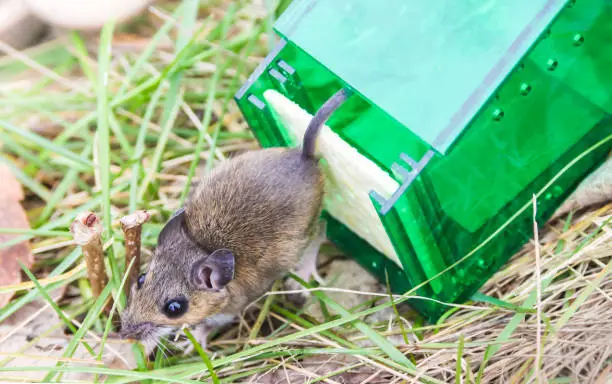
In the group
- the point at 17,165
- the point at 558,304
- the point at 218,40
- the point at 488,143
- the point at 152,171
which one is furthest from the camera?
the point at 218,40

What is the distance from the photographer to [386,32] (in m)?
3.22

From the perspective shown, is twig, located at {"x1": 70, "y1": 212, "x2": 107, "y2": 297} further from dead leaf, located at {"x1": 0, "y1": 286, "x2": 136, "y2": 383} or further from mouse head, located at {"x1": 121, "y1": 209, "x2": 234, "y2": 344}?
dead leaf, located at {"x1": 0, "y1": 286, "x2": 136, "y2": 383}

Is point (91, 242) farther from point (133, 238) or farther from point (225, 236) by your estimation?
point (225, 236)

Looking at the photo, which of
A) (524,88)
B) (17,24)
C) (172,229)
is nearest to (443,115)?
(524,88)

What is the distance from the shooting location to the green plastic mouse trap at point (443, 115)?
2994 mm

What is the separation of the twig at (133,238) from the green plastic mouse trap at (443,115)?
80 cm

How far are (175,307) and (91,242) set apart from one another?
514 mm

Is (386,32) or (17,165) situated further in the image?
(17,165)

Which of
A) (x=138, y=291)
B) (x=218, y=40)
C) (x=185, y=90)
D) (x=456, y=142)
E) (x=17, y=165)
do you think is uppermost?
(x=456, y=142)

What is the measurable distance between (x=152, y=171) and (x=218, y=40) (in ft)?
3.88

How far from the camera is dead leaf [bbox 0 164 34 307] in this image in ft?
13.1

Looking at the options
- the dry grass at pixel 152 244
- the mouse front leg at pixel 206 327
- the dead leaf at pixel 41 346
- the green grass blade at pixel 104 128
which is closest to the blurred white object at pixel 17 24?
the dry grass at pixel 152 244

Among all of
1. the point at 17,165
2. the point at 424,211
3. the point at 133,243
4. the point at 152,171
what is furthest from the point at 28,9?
the point at 424,211

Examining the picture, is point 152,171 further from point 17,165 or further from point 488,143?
point 488,143
